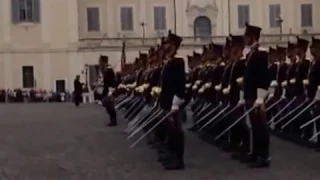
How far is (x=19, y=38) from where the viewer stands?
205 ft

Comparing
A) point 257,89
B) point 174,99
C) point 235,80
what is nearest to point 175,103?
point 174,99

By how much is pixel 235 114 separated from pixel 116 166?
6.45 feet

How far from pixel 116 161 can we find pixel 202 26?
5321 cm

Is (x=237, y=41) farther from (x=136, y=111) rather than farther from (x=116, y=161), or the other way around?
(x=136, y=111)

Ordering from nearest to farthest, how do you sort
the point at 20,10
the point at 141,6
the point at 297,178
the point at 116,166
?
the point at 297,178
the point at 116,166
the point at 20,10
the point at 141,6

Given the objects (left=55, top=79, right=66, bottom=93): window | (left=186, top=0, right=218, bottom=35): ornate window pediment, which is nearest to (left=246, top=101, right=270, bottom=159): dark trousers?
(left=55, top=79, right=66, bottom=93): window

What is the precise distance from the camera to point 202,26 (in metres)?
66.9

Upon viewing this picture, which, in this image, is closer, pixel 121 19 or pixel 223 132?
A: pixel 223 132

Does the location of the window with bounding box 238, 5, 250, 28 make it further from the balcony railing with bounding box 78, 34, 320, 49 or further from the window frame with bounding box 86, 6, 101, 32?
the window frame with bounding box 86, 6, 101, 32

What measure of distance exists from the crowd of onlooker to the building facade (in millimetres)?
1234

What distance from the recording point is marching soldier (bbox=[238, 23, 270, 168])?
12.3 meters

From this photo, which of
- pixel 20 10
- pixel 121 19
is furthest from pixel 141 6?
pixel 20 10

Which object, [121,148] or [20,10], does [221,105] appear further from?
[20,10]

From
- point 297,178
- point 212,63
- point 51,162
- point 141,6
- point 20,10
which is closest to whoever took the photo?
point 297,178
